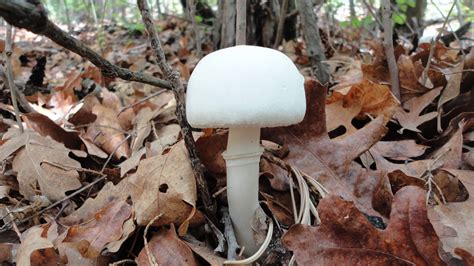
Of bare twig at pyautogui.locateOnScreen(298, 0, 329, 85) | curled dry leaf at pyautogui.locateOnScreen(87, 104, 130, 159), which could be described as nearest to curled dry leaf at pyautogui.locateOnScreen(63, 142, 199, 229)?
curled dry leaf at pyautogui.locateOnScreen(87, 104, 130, 159)

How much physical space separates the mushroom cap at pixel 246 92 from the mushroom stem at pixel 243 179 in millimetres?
196

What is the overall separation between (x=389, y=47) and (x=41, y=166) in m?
1.81

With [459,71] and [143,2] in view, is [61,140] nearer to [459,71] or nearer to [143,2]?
[143,2]

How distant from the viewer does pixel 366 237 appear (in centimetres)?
126

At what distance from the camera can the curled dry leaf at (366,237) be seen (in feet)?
3.90

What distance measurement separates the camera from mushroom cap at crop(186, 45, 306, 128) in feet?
4.10

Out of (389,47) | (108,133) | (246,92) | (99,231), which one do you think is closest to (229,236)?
(99,231)

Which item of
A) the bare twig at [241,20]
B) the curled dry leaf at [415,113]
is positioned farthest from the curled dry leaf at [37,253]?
the curled dry leaf at [415,113]

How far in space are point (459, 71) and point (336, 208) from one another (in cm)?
132

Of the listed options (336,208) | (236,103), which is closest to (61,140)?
(236,103)

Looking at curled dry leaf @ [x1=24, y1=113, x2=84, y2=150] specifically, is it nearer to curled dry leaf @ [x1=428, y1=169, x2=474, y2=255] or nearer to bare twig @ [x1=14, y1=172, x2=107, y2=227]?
bare twig @ [x1=14, y1=172, x2=107, y2=227]

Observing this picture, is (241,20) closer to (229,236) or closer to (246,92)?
(246,92)

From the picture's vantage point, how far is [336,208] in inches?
51.1

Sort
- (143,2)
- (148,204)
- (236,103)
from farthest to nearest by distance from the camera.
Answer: (148,204) < (143,2) < (236,103)
